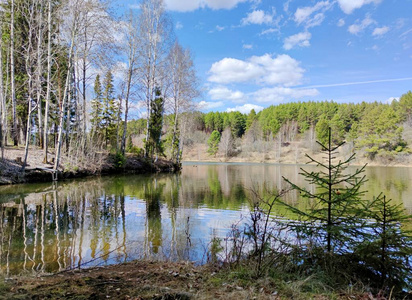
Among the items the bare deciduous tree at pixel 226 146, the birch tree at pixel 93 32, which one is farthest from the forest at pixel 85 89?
the bare deciduous tree at pixel 226 146

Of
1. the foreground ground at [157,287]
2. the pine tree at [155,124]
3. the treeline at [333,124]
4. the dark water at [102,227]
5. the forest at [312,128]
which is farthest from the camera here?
the treeline at [333,124]

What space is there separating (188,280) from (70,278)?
1595 mm

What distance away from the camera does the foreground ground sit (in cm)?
287

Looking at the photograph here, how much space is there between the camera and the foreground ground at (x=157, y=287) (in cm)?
287

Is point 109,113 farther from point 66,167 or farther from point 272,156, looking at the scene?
point 272,156

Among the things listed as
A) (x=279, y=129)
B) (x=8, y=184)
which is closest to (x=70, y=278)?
(x=8, y=184)

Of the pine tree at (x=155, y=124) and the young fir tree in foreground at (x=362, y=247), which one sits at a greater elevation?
the pine tree at (x=155, y=124)

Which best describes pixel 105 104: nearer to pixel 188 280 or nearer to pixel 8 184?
pixel 8 184

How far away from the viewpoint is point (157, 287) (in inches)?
122

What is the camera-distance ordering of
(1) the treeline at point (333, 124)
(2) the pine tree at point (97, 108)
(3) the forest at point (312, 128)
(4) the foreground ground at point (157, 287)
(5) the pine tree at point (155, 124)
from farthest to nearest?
(1) the treeline at point (333, 124) → (3) the forest at point (312, 128) → (2) the pine tree at point (97, 108) → (5) the pine tree at point (155, 124) → (4) the foreground ground at point (157, 287)

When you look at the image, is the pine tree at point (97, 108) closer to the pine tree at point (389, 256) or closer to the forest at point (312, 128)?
the forest at point (312, 128)

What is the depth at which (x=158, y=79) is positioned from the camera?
25.7 meters

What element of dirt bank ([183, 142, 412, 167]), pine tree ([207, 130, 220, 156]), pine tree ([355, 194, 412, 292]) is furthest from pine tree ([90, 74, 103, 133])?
pine tree ([207, 130, 220, 156])

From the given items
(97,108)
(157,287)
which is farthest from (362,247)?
(97,108)
